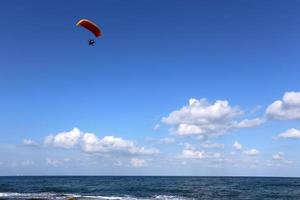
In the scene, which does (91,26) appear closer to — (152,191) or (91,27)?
(91,27)

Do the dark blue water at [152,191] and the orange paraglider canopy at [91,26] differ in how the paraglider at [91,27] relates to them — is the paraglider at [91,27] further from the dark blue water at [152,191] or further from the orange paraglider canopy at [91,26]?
the dark blue water at [152,191]

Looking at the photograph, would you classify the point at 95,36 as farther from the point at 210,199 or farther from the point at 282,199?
the point at 282,199

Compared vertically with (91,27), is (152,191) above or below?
below

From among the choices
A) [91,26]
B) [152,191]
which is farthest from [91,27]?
[152,191]

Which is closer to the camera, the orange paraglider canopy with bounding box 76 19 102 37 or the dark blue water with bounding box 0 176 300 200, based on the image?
the orange paraglider canopy with bounding box 76 19 102 37

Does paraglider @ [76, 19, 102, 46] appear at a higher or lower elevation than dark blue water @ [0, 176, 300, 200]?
higher

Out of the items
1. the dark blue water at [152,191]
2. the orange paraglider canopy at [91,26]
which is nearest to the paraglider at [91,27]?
the orange paraglider canopy at [91,26]

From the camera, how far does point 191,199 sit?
46.8 meters

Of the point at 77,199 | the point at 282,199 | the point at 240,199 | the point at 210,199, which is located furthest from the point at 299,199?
the point at 77,199

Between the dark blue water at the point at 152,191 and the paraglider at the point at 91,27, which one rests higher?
the paraglider at the point at 91,27

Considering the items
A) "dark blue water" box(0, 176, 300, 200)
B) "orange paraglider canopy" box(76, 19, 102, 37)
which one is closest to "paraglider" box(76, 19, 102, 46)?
"orange paraglider canopy" box(76, 19, 102, 37)

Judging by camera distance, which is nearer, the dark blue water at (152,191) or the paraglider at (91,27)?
the paraglider at (91,27)

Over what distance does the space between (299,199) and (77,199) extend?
92.7ft

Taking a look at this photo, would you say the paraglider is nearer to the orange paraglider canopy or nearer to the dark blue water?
the orange paraglider canopy
